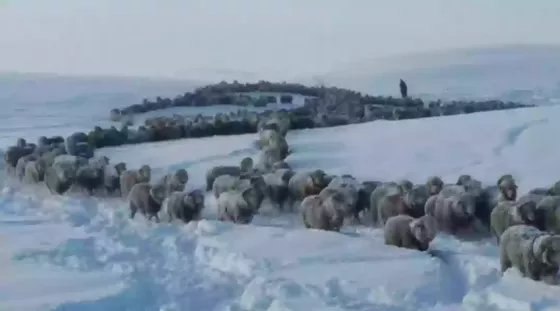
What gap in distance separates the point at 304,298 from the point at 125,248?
184 centimetres

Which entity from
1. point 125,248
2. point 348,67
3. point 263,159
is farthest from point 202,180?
point 125,248

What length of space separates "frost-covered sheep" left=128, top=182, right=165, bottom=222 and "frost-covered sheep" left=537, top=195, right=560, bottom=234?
3.22 meters

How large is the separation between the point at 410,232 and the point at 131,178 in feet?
11.3

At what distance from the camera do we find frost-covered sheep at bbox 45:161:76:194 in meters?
7.96

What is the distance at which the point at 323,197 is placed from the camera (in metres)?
6.01

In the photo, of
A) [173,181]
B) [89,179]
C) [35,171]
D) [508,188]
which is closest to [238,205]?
[173,181]

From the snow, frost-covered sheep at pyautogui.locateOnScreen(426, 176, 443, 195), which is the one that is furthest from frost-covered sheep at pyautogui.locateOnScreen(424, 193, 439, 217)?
the snow

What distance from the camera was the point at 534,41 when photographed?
6500mm

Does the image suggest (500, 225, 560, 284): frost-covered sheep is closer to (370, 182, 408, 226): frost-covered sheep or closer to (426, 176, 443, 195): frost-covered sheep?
(370, 182, 408, 226): frost-covered sheep

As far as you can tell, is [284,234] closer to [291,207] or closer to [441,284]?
[291,207]

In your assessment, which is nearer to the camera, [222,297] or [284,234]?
[222,297]

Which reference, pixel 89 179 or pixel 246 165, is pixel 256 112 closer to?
pixel 246 165

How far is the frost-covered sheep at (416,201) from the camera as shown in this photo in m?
6.04

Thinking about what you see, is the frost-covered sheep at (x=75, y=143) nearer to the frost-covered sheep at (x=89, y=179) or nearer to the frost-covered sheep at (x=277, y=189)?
the frost-covered sheep at (x=89, y=179)
